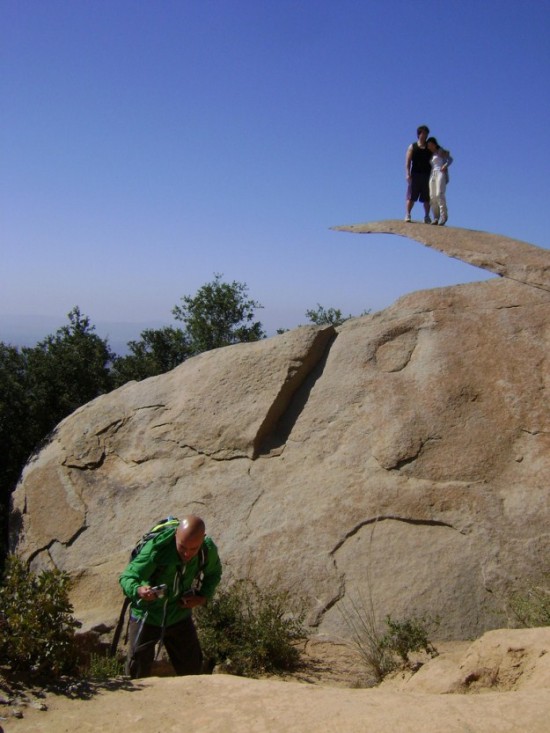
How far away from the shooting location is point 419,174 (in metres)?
9.77

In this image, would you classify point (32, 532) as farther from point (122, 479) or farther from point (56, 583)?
point (56, 583)

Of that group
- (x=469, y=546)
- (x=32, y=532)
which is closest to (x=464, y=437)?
(x=469, y=546)

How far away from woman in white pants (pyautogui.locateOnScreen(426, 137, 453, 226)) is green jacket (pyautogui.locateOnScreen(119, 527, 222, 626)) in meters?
6.15

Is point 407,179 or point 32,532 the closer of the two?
point 32,532

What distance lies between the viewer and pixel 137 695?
404cm

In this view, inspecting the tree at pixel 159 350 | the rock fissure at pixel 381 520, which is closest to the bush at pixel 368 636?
the rock fissure at pixel 381 520

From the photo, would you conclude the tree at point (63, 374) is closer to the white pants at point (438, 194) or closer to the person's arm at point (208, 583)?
the white pants at point (438, 194)

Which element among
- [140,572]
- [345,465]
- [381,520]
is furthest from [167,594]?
[345,465]

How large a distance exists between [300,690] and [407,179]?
748 centimetres

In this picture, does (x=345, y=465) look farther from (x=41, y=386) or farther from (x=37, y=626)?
(x=41, y=386)

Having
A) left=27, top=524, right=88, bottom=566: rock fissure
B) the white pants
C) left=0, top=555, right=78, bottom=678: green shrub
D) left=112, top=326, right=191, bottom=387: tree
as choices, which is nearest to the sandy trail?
left=0, top=555, right=78, bottom=678: green shrub

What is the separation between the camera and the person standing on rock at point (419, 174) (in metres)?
9.77

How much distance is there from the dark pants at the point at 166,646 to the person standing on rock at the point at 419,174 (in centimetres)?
648

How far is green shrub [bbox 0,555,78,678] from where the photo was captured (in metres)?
4.15
